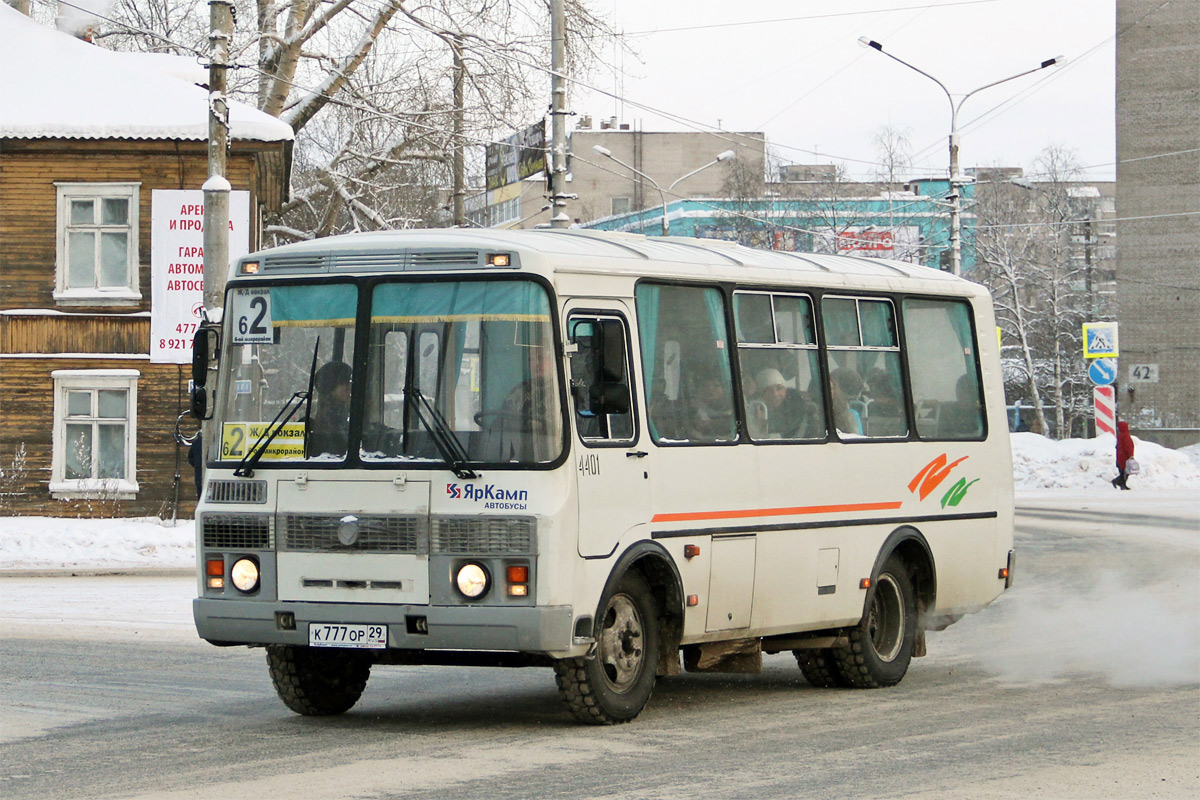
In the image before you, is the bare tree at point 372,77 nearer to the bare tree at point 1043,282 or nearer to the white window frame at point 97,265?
→ the white window frame at point 97,265

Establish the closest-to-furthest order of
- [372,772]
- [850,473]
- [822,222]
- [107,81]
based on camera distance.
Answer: [372,772] < [850,473] < [107,81] < [822,222]

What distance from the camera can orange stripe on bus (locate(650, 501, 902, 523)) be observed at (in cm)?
1034

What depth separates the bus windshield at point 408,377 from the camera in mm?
9453

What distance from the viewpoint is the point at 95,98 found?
97.8 feet

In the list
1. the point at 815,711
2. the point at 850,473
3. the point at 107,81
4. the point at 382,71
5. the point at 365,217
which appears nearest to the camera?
the point at 815,711

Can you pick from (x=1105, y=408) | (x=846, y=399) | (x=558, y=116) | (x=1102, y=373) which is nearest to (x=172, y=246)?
(x=558, y=116)

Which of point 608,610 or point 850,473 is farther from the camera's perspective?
point 850,473

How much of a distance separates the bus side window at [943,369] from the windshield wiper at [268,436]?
476 cm

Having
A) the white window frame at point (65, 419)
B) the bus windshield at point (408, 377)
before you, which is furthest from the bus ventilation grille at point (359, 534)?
the white window frame at point (65, 419)

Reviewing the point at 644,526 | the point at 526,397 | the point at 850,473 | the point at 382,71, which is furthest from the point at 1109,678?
the point at 382,71

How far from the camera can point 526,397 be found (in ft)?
31.0

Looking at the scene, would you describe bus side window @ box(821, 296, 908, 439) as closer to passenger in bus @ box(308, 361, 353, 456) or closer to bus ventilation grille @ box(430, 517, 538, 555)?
bus ventilation grille @ box(430, 517, 538, 555)

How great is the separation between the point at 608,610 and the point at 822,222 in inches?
2612

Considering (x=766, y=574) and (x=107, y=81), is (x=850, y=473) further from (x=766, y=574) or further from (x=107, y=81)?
(x=107, y=81)
